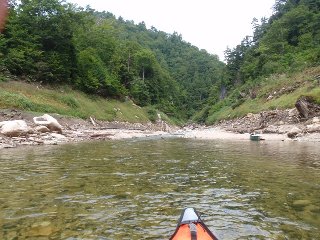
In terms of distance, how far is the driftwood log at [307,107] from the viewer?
2635 centimetres

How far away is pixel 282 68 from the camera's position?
51.3m

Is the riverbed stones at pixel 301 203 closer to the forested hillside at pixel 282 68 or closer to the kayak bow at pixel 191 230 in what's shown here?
the kayak bow at pixel 191 230

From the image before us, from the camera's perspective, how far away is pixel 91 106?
135 feet

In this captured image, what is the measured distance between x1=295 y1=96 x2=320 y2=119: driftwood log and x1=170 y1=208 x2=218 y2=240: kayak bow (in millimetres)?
24891

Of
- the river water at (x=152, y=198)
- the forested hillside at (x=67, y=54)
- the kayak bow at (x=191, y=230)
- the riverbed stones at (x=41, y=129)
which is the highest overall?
the forested hillside at (x=67, y=54)

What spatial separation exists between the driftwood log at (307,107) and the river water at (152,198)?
649 inches

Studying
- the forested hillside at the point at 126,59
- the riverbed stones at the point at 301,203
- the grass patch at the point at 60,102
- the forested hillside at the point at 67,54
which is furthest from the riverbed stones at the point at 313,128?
the forested hillside at the point at 67,54

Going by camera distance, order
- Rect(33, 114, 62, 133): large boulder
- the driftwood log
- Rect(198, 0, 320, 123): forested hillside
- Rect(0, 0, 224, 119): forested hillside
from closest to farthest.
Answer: Rect(33, 114, 62, 133): large boulder, the driftwood log, Rect(0, 0, 224, 119): forested hillside, Rect(198, 0, 320, 123): forested hillside

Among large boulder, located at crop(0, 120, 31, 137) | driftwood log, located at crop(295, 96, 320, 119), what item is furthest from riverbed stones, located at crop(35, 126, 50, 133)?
driftwood log, located at crop(295, 96, 320, 119)

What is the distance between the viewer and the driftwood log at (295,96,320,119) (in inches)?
1038

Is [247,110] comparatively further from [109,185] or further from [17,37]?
[109,185]

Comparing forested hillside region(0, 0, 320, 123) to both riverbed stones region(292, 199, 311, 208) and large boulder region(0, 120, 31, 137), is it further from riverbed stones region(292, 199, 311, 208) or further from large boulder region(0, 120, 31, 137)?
riverbed stones region(292, 199, 311, 208)

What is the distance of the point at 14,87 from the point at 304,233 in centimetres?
3200

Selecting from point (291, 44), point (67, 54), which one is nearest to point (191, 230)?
point (67, 54)
